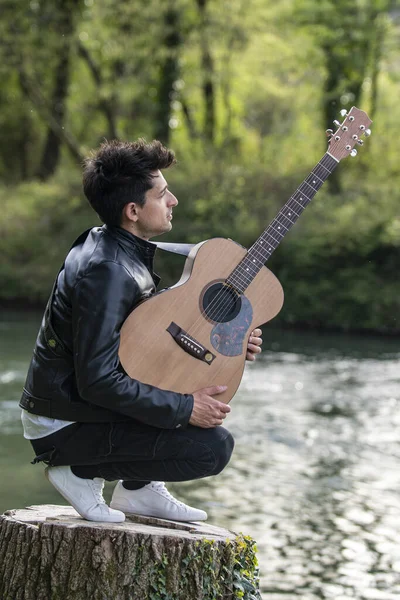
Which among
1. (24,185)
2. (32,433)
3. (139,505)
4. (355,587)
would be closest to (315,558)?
(355,587)

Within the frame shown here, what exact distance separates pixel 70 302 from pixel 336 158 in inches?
49.3

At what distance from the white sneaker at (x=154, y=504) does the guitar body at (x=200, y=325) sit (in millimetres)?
585

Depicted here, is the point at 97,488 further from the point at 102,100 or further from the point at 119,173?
the point at 102,100

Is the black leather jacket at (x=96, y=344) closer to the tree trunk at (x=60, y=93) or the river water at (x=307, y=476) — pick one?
the river water at (x=307, y=476)

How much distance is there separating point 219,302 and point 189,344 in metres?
0.21

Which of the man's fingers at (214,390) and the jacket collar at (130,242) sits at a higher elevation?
the jacket collar at (130,242)

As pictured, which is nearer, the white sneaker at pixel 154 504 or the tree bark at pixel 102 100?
the white sneaker at pixel 154 504

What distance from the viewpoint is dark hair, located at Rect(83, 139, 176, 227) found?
13.3 ft

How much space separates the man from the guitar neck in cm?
26

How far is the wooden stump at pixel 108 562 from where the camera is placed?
3908 millimetres

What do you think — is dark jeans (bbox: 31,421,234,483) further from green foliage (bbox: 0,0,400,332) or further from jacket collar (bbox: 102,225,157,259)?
green foliage (bbox: 0,0,400,332)

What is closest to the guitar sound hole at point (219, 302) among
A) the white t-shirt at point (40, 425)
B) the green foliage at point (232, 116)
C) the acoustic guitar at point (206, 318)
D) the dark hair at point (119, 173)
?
the acoustic guitar at point (206, 318)

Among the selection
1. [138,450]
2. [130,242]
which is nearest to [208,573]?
[138,450]

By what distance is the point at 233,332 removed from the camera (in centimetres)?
411
